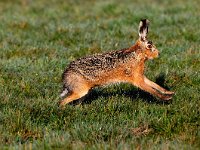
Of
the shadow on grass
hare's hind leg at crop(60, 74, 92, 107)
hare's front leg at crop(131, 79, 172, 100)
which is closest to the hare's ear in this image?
hare's front leg at crop(131, 79, 172, 100)

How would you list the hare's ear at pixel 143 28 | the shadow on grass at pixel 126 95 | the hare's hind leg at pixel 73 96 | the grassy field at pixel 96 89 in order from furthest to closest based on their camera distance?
the shadow on grass at pixel 126 95 < the hare's ear at pixel 143 28 < the hare's hind leg at pixel 73 96 < the grassy field at pixel 96 89

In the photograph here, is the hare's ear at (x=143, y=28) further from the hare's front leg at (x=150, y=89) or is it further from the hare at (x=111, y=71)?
the hare's front leg at (x=150, y=89)

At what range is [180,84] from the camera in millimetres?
9609

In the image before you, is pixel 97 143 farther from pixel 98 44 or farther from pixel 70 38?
pixel 70 38

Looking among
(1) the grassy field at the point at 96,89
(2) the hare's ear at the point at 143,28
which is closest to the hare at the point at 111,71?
(2) the hare's ear at the point at 143,28

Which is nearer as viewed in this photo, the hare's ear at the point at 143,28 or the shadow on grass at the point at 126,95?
the hare's ear at the point at 143,28

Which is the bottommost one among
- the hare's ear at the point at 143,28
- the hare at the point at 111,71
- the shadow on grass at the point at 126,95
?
the shadow on grass at the point at 126,95

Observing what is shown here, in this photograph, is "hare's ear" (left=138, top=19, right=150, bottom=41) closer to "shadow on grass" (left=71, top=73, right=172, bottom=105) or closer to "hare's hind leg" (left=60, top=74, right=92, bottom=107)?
"shadow on grass" (left=71, top=73, right=172, bottom=105)

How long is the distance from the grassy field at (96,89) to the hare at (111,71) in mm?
246

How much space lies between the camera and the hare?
8.13 meters

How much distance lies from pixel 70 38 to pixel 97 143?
26.0 ft

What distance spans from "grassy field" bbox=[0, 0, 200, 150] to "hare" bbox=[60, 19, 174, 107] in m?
0.25

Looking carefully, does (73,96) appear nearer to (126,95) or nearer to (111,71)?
(111,71)

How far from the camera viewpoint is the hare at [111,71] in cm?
813
